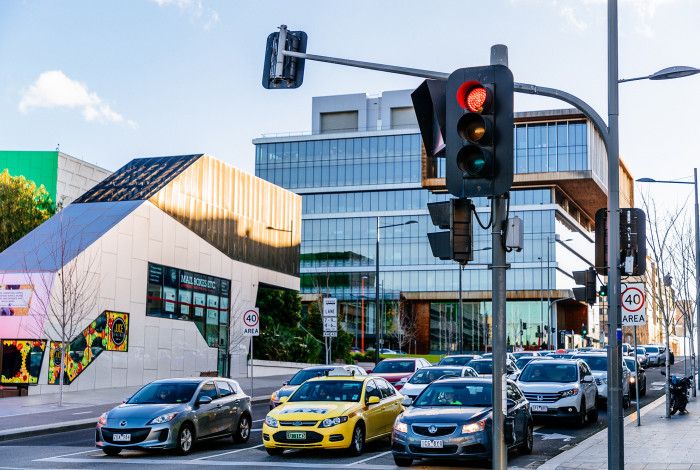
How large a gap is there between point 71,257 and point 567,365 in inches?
735

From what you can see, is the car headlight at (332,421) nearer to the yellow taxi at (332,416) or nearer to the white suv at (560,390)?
the yellow taxi at (332,416)

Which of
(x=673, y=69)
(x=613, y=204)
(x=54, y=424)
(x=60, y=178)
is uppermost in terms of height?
(x=60, y=178)

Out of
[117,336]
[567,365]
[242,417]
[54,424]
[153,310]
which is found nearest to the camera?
[242,417]

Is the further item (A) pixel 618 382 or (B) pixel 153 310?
(B) pixel 153 310

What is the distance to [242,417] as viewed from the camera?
19984 millimetres

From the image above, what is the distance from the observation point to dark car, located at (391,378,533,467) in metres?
14.9

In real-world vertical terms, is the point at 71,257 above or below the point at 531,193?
below

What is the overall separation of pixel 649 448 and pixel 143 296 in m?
25.7

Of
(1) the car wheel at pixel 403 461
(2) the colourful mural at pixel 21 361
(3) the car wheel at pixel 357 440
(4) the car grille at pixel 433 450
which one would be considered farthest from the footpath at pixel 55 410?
(4) the car grille at pixel 433 450

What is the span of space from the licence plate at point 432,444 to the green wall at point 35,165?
58.5 m

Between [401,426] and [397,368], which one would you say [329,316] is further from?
[401,426]

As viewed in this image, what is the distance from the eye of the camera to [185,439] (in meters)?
17.9

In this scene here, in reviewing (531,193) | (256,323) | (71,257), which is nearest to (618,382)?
(256,323)

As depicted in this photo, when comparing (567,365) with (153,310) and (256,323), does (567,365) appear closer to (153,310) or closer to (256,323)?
(256,323)
